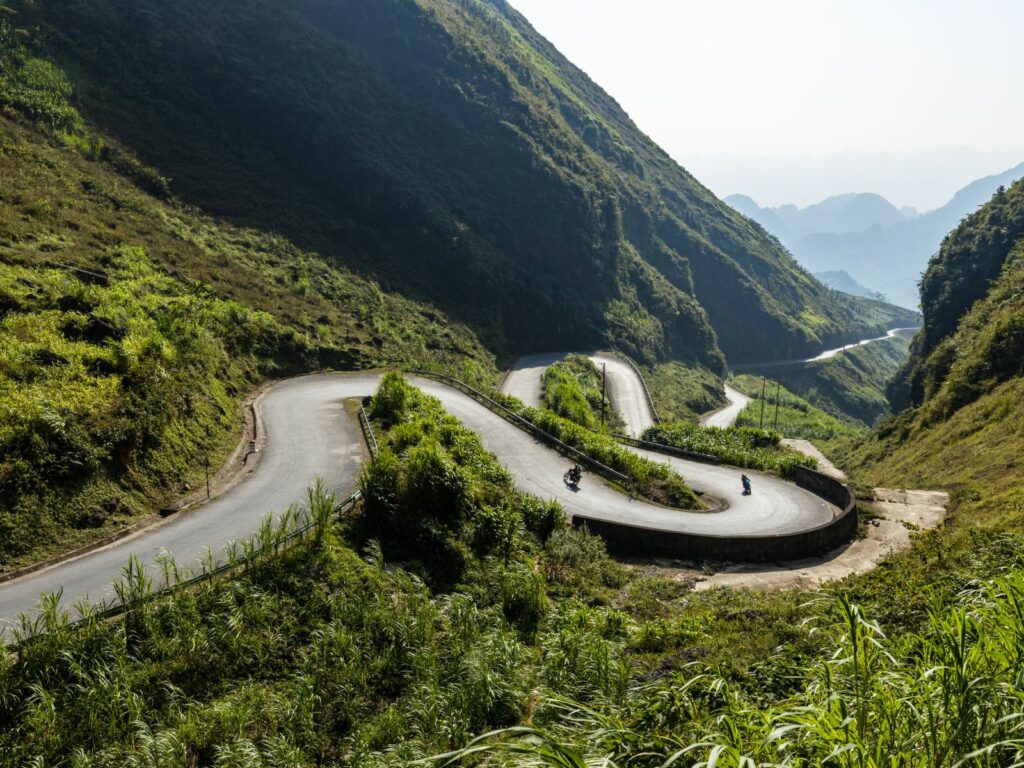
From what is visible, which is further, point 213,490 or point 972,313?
point 972,313

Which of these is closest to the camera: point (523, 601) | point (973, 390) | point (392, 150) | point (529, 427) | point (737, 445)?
point (523, 601)

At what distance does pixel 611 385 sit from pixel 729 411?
30.4 m

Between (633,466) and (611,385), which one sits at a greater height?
Answer: (611,385)

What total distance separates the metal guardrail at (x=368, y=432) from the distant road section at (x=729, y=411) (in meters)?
47.8

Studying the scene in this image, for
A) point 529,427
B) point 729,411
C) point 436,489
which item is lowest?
point 436,489

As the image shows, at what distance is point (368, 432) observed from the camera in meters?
25.4

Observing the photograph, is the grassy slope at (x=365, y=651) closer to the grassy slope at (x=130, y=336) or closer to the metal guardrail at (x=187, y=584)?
the metal guardrail at (x=187, y=584)

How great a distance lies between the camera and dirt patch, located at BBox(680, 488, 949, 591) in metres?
18.3

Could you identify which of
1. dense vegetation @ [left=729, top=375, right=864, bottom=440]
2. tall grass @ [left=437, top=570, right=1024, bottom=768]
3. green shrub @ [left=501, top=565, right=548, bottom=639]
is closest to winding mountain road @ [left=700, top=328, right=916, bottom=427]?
dense vegetation @ [left=729, top=375, right=864, bottom=440]

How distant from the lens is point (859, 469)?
156 feet

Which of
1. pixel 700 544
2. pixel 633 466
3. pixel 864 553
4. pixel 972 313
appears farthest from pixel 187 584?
pixel 972 313

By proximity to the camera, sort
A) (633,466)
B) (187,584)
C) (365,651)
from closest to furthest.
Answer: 1. (365,651)
2. (187,584)
3. (633,466)

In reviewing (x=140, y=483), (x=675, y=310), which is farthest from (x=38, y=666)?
(x=675, y=310)

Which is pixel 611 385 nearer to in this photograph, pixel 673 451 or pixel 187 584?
pixel 673 451
